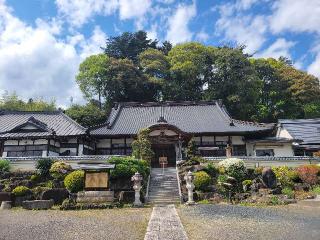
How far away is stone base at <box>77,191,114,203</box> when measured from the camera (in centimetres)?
1914

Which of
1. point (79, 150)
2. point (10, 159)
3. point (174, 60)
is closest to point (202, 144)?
point (79, 150)

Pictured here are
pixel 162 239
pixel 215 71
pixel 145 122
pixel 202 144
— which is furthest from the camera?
pixel 215 71

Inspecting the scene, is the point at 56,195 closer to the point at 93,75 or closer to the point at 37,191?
the point at 37,191

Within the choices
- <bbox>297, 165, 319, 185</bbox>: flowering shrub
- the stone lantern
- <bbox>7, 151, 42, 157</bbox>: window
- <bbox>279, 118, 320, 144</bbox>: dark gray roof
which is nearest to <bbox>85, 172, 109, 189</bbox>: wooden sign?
the stone lantern

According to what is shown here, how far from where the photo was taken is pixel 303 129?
39.2 m

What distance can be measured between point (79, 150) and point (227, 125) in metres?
15.9

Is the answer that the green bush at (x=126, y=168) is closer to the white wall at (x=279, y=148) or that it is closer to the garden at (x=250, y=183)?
the garden at (x=250, y=183)

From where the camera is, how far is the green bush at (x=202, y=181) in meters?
21.8

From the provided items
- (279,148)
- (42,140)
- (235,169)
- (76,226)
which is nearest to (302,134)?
(279,148)

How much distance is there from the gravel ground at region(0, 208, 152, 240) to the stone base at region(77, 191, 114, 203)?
2974 mm

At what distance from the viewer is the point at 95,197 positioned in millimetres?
19297

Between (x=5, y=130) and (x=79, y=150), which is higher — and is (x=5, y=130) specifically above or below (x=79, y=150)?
above

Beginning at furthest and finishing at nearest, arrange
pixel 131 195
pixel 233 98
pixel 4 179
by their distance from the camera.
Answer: pixel 233 98
pixel 4 179
pixel 131 195

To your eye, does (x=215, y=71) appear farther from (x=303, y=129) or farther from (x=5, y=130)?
(x=5, y=130)
